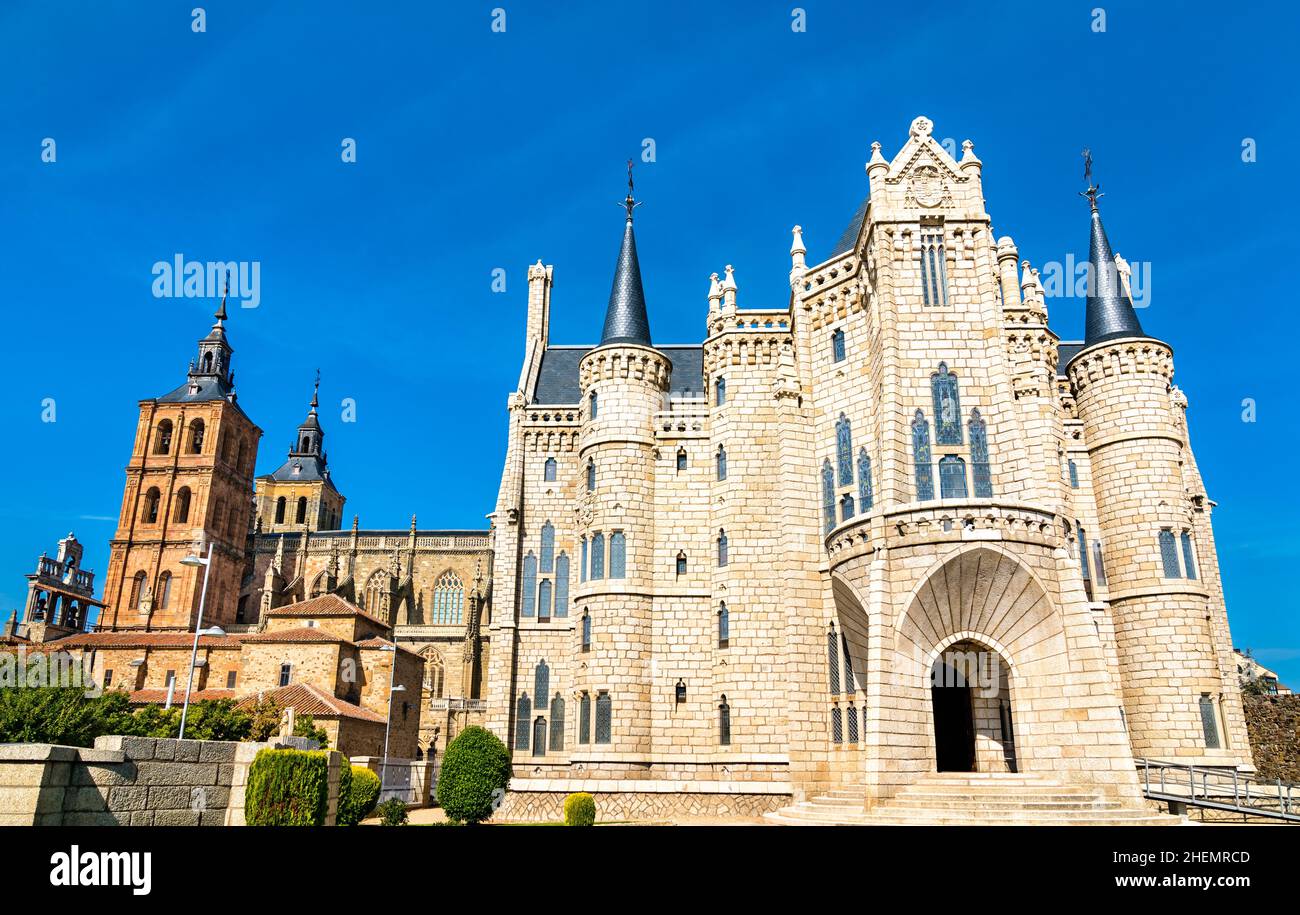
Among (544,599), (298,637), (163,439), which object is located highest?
(163,439)

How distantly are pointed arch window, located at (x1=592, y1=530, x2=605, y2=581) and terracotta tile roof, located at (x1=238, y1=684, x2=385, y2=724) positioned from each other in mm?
15683

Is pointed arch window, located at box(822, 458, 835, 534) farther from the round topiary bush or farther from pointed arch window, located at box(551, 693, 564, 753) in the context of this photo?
the round topiary bush

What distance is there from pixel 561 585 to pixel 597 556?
4.03 meters

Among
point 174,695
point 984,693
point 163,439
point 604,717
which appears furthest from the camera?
point 163,439

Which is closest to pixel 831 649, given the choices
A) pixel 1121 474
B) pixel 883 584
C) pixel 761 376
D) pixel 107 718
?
pixel 883 584

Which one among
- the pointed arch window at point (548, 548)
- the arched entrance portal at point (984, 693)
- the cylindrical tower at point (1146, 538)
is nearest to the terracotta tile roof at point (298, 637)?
the pointed arch window at point (548, 548)

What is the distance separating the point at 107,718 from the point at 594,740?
762 inches

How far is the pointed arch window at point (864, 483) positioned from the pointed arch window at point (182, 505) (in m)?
60.7

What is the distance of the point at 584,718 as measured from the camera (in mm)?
31188

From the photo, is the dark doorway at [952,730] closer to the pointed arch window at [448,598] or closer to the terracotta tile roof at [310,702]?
the terracotta tile roof at [310,702]

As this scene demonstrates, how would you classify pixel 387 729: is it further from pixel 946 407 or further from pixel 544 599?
pixel 946 407

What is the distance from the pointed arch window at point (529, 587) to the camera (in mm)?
35812

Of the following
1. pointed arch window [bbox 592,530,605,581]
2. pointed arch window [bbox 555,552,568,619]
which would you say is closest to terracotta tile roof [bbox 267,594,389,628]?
pointed arch window [bbox 555,552,568,619]

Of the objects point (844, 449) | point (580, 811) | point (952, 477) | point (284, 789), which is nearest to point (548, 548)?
point (580, 811)
